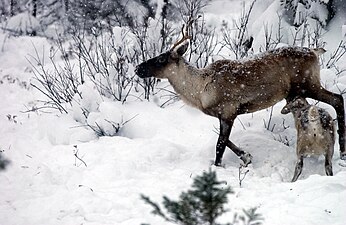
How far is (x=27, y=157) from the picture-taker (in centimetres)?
712

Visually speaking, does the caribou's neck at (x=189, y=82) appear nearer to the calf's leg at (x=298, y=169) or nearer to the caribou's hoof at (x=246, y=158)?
the caribou's hoof at (x=246, y=158)

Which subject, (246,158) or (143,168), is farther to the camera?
(246,158)

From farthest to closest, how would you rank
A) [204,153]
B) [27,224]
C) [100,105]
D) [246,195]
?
[100,105], [204,153], [246,195], [27,224]

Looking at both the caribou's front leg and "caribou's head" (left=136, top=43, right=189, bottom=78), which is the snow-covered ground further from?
"caribou's head" (left=136, top=43, right=189, bottom=78)

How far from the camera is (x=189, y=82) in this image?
24.6 feet

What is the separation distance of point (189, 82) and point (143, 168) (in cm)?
166

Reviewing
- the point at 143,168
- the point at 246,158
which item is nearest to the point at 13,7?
the point at 143,168

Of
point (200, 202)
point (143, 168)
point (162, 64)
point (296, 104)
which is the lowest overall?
point (200, 202)

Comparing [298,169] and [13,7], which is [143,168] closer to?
[298,169]

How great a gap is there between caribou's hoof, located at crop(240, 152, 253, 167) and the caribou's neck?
103cm

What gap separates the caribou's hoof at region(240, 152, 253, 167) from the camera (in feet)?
22.5

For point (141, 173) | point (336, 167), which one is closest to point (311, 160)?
point (336, 167)

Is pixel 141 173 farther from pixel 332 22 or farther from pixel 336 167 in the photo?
pixel 332 22

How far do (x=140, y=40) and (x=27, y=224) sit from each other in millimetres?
5877
